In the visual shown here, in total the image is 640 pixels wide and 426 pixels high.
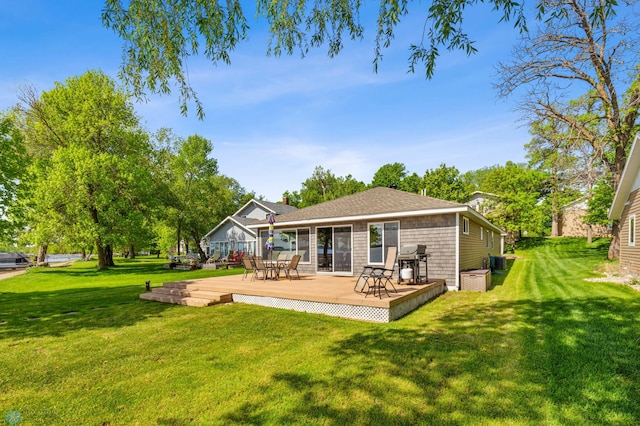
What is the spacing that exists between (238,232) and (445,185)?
2177cm

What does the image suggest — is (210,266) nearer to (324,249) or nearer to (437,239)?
(324,249)

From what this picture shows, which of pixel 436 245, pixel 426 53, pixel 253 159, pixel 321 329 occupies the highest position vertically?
pixel 253 159

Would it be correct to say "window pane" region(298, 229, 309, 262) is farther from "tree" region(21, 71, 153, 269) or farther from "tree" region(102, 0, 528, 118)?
"tree" region(21, 71, 153, 269)

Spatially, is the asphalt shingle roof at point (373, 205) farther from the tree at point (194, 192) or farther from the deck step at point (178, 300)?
the tree at point (194, 192)

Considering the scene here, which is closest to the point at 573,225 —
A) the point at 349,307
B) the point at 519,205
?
the point at 519,205

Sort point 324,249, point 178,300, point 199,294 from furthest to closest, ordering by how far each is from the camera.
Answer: point 324,249
point 199,294
point 178,300

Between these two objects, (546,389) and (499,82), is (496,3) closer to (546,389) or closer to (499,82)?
(546,389)

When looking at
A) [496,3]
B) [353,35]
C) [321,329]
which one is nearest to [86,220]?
[321,329]

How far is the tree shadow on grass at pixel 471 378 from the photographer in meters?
2.99

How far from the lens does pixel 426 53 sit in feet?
11.7

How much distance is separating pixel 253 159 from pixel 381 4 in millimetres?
15274

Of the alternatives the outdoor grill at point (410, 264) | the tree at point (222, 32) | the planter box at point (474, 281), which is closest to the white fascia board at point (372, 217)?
the outdoor grill at point (410, 264)

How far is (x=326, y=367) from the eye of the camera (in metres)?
4.10

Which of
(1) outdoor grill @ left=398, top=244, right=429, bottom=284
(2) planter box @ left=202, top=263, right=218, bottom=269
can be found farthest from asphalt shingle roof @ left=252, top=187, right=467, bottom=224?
(2) planter box @ left=202, top=263, right=218, bottom=269
